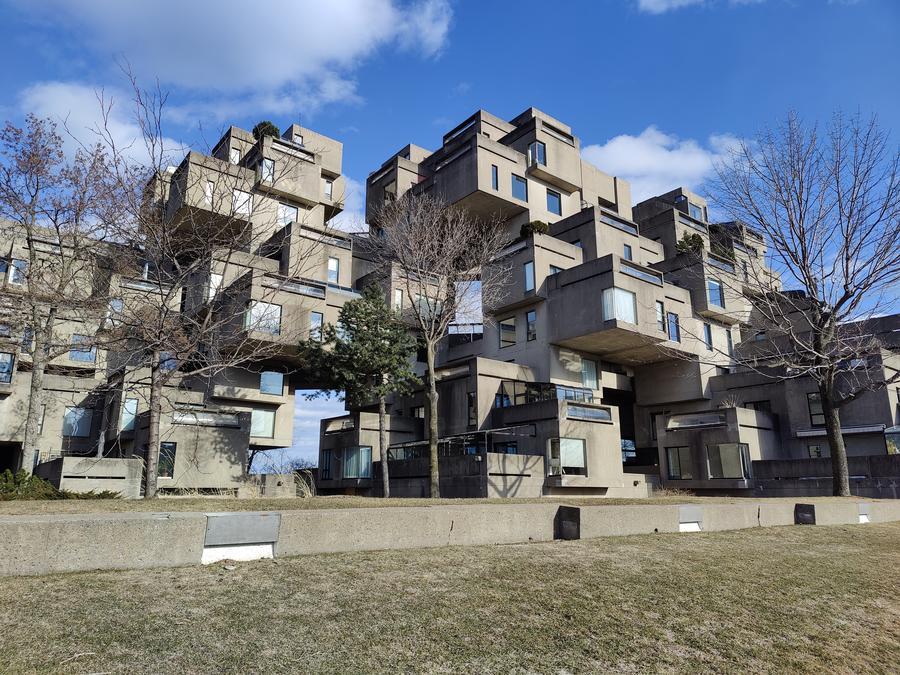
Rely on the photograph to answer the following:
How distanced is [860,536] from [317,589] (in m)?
11.6

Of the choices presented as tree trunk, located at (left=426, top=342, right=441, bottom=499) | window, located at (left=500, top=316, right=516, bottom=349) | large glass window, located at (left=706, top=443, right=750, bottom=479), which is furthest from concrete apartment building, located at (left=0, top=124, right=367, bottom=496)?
large glass window, located at (left=706, top=443, right=750, bottom=479)

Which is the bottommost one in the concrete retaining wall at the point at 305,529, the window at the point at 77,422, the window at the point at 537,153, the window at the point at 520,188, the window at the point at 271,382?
the concrete retaining wall at the point at 305,529

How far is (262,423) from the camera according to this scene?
35750mm

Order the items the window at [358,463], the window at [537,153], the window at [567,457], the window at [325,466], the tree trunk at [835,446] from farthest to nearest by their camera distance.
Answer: the window at [537,153] → the window at [325,466] → the window at [358,463] → the window at [567,457] → the tree trunk at [835,446]

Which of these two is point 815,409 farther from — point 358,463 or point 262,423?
point 262,423

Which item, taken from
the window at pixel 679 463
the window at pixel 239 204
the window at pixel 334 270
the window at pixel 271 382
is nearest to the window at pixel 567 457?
the window at pixel 679 463

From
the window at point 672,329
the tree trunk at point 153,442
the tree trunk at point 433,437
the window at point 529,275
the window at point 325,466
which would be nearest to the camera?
the tree trunk at point 153,442

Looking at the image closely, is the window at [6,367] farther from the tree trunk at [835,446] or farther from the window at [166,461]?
the tree trunk at [835,446]

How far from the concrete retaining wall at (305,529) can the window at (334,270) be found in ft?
106

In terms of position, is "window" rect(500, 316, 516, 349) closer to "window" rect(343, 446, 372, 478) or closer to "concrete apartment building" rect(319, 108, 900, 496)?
"concrete apartment building" rect(319, 108, 900, 496)

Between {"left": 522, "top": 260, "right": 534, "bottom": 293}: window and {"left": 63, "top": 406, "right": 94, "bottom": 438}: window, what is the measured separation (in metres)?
25.1

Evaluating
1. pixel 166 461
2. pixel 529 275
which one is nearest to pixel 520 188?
pixel 529 275

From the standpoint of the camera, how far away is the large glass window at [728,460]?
32812mm

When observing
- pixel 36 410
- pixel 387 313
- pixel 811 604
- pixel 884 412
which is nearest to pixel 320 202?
pixel 387 313
